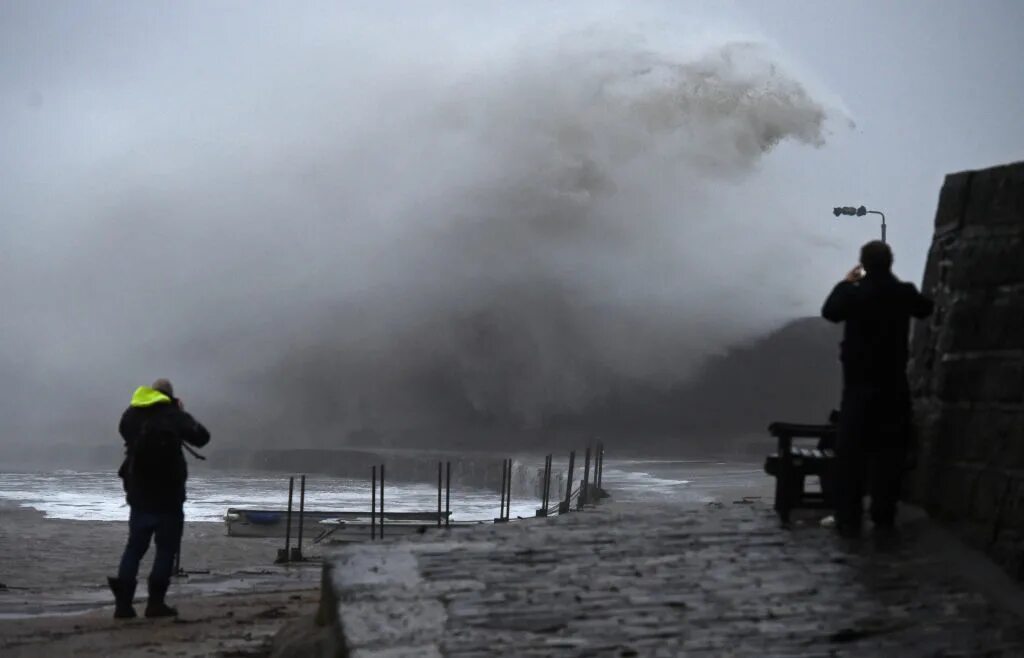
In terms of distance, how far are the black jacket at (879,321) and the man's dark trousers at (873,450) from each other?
0.07 meters

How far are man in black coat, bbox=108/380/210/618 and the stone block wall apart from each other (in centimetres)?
504

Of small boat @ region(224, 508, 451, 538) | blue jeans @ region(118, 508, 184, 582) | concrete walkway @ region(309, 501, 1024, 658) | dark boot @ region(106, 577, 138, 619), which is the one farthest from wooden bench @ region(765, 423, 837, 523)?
small boat @ region(224, 508, 451, 538)

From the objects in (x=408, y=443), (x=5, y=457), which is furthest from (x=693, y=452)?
(x=5, y=457)

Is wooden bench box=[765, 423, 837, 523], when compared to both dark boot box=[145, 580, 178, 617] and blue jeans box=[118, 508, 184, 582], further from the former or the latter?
dark boot box=[145, 580, 178, 617]

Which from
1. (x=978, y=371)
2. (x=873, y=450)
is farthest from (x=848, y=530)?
(x=978, y=371)

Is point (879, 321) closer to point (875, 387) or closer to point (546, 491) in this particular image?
point (875, 387)

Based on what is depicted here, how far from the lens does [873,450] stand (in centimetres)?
703

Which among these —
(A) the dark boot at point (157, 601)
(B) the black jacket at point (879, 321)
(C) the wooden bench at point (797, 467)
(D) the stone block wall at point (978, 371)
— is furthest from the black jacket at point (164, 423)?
(D) the stone block wall at point (978, 371)

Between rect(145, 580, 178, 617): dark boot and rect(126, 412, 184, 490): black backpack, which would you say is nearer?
rect(126, 412, 184, 490): black backpack

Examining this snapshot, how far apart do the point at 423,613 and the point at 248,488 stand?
2639 inches

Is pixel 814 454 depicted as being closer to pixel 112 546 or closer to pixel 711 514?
pixel 711 514

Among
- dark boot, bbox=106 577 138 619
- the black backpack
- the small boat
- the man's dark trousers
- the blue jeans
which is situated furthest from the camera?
the small boat

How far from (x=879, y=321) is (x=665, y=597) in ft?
7.22

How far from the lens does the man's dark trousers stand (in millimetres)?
6977
